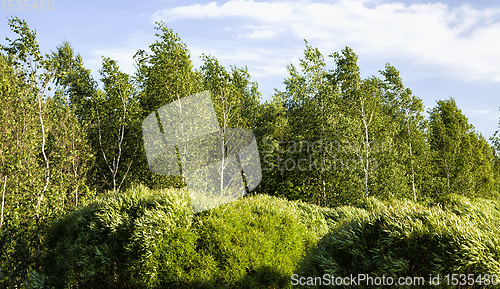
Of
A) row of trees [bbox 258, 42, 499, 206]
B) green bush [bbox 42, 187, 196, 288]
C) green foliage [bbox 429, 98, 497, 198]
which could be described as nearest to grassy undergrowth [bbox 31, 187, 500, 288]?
green bush [bbox 42, 187, 196, 288]

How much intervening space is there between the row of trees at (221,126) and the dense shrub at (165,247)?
2480 mm

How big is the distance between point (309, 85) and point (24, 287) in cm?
1795

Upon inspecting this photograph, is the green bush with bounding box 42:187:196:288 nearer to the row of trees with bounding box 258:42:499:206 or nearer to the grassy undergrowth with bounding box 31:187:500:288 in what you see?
the grassy undergrowth with bounding box 31:187:500:288

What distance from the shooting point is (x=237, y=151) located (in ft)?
70.0

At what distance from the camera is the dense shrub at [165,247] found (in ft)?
26.7

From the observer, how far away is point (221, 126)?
19.7 meters

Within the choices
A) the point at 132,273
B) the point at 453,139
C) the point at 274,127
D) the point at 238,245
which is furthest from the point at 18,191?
the point at 453,139

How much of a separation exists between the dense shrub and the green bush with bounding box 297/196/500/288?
3303mm

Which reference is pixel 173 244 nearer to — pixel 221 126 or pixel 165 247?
pixel 165 247

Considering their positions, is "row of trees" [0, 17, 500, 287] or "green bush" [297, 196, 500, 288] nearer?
"green bush" [297, 196, 500, 288]

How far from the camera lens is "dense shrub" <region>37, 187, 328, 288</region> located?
8141 millimetres

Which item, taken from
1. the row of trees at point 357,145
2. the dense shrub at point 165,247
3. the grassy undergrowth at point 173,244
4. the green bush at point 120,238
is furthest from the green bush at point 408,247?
the row of trees at point 357,145

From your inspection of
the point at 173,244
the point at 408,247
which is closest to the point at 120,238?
the point at 173,244

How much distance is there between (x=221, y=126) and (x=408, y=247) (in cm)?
1533
